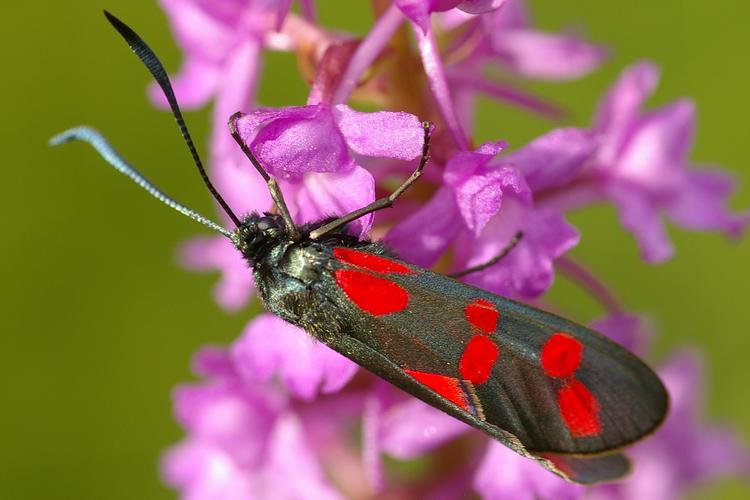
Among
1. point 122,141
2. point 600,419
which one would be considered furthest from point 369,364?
point 122,141

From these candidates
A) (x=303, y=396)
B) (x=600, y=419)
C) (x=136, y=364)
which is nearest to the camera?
(x=600, y=419)

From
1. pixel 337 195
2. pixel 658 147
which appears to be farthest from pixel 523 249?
pixel 658 147

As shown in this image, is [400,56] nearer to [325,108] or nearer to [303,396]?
[325,108]

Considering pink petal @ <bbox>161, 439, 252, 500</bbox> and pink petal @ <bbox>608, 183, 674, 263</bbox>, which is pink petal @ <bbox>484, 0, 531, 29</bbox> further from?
pink petal @ <bbox>161, 439, 252, 500</bbox>

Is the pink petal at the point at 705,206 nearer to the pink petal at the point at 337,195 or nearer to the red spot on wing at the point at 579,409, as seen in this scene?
the red spot on wing at the point at 579,409

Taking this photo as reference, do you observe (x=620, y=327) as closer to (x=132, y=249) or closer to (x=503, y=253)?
(x=503, y=253)

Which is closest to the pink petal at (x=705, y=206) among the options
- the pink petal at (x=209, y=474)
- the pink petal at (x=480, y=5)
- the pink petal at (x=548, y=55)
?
the pink petal at (x=548, y=55)
